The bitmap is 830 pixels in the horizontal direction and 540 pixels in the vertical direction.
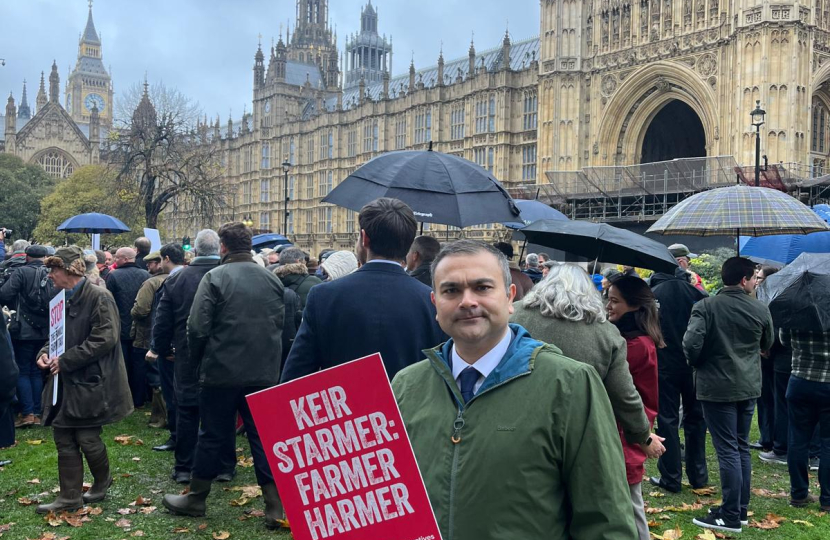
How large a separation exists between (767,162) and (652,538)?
21.3 metres

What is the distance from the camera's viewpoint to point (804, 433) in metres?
6.46

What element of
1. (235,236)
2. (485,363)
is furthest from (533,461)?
(235,236)

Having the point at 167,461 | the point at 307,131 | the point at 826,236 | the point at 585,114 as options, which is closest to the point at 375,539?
the point at 167,461

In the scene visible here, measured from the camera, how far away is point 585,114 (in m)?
32.1

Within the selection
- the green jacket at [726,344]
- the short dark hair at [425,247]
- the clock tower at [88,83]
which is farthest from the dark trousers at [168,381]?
the clock tower at [88,83]

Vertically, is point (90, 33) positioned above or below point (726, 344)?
above

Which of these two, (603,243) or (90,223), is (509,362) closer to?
(603,243)

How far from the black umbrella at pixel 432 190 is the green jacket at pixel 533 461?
13.0 feet


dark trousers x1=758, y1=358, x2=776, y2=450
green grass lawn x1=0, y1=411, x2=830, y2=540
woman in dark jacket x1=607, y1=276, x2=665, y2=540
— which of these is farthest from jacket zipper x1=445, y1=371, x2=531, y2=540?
dark trousers x1=758, y1=358, x2=776, y2=450

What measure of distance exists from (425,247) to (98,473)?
10.2ft

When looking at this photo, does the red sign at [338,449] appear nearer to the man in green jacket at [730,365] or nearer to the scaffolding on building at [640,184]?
the man in green jacket at [730,365]

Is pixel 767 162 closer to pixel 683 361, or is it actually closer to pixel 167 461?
pixel 683 361

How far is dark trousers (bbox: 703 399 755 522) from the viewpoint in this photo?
5.80m

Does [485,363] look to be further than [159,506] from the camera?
No
